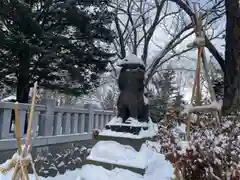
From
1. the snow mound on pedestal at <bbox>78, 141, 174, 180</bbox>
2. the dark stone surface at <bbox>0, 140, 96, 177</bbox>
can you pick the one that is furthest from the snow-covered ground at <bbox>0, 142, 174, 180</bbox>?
the dark stone surface at <bbox>0, 140, 96, 177</bbox>

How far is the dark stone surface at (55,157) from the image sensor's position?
492 centimetres

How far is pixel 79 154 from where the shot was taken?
20.8 feet

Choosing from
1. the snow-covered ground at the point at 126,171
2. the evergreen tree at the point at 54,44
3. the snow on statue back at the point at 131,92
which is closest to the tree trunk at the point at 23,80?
the evergreen tree at the point at 54,44

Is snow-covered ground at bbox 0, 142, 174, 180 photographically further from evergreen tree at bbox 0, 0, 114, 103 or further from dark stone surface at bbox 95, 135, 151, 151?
evergreen tree at bbox 0, 0, 114, 103

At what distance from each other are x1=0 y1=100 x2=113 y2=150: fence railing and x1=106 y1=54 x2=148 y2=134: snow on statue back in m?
1.62

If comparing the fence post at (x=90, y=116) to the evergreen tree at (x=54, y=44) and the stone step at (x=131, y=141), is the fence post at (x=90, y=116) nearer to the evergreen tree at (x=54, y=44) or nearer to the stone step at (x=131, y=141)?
the evergreen tree at (x=54, y=44)

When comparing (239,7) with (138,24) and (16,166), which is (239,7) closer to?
(16,166)

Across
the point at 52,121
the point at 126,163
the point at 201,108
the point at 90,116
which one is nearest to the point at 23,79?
the point at 52,121

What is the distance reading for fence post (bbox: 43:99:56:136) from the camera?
565 cm

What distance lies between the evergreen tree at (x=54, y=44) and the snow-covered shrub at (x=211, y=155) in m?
5.09

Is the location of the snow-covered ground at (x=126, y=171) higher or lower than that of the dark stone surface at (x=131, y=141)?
lower

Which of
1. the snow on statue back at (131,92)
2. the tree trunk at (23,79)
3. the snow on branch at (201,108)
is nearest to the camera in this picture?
the snow on branch at (201,108)

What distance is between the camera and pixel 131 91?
4.82 metres

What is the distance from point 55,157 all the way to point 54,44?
9.89 feet
